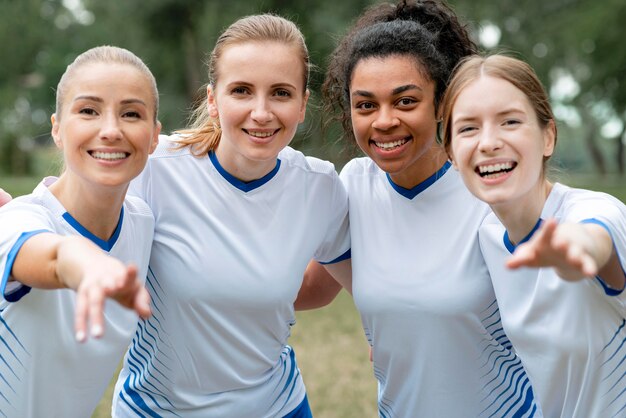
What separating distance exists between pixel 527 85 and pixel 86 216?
1645 millimetres

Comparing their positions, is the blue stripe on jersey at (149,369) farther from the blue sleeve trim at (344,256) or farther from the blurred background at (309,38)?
the blurred background at (309,38)

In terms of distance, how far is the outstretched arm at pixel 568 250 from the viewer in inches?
82.8

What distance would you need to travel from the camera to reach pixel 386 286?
3.31 meters

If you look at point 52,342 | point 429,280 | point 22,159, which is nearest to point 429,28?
point 429,280

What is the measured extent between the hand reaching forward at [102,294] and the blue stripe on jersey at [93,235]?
2.47 feet

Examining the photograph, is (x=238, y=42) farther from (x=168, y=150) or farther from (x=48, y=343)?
(x=48, y=343)

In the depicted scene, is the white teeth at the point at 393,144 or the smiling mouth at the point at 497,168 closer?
the smiling mouth at the point at 497,168

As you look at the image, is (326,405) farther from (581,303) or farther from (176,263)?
(581,303)

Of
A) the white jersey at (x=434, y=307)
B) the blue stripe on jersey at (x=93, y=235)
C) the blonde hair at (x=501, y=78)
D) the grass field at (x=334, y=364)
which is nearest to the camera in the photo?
the blue stripe on jersey at (x=93, y=235)

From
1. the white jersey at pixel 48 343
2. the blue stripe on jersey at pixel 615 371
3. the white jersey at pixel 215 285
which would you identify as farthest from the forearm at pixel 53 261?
the blue stripe on jersey at pixel 615 371

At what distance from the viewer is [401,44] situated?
3.38 meters

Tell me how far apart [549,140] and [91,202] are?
5.47 feet

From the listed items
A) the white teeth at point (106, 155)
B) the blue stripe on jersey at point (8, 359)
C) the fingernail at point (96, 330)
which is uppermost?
the white teeth at point (106, 155)

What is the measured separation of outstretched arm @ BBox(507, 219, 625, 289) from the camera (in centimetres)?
210
